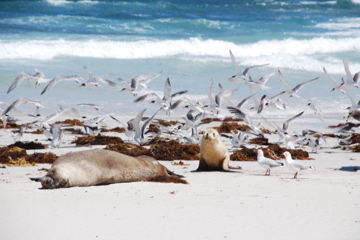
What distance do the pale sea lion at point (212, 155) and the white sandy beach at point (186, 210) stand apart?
1158 mm

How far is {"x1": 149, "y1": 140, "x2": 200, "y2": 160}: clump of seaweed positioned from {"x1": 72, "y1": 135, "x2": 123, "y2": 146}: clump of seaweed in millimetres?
1879

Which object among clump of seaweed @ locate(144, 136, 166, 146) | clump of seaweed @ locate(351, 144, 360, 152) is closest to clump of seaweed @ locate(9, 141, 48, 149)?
clump of seaweed @ locate(144, 136, 166, 146)

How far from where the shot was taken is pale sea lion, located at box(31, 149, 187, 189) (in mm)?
7020

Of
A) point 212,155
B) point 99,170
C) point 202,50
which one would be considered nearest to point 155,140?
point 212,155

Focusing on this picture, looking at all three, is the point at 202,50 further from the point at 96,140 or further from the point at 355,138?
the point at 96,140

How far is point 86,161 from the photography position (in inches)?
288

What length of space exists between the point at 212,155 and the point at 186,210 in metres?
3.42

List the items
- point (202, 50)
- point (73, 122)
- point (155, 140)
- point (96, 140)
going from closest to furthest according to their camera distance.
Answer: point (96, 140) → point (155, 140) → point (73, 122) → point (202, 50)

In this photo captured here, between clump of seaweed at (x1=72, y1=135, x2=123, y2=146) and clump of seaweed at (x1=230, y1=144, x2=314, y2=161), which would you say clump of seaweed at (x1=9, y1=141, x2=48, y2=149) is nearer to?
clump of seaweed at (x1=72, y1=135, x2=123, y2=146)

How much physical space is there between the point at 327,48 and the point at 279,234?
31.1 m

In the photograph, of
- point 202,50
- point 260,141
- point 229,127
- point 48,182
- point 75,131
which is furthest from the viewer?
point 202,50

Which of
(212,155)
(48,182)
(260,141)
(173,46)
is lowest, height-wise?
(173,46)

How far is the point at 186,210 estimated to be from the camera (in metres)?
6.09

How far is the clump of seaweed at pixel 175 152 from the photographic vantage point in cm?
1091
